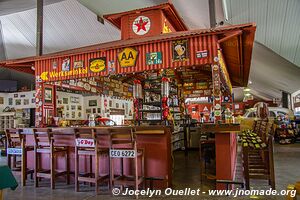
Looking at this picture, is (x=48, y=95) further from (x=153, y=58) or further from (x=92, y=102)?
(x=92, y=102)

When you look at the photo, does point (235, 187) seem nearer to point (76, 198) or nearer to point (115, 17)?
point (76, 198)

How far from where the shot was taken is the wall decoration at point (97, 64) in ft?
18.5

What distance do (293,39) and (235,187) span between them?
4.20 meters

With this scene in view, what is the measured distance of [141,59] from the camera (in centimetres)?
525

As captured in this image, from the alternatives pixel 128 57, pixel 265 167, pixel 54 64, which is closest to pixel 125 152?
pixel 128 57

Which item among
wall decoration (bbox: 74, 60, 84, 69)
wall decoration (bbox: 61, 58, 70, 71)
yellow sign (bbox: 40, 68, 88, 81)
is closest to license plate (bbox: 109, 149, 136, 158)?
A: yellow sign (bbox: 40, 68, 88, 81)

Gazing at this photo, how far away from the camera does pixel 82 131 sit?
456 centimetres

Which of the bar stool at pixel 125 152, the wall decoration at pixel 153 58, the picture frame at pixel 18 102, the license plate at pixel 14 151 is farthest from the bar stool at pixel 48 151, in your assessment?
the picture frame at pixel 18 102

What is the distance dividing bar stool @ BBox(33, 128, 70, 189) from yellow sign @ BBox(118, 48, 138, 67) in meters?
2.10

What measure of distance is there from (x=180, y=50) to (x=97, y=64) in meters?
2.01

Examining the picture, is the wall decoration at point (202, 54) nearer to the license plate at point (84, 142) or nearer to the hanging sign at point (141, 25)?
the hanging sign at point (141, 25)

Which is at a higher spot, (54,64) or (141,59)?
(54,64)

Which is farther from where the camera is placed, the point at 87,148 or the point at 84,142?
the point at 87,148

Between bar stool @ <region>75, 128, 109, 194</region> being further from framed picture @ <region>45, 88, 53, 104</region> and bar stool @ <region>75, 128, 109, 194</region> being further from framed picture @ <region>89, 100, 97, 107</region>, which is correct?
framed picture @ <region>89, 100, 97, 107</region>
